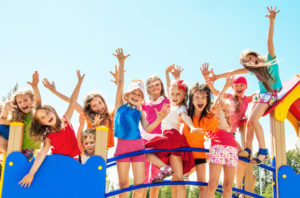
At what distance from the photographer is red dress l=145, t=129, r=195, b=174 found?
503 cm

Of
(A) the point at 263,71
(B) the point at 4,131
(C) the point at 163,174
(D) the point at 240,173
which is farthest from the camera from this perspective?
(D) the point at 240,173

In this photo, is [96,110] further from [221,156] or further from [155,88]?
[221,156]

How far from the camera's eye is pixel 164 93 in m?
5.98

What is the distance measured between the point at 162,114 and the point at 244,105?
1.99 m

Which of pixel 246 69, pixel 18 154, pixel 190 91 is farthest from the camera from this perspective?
pixel 246 69

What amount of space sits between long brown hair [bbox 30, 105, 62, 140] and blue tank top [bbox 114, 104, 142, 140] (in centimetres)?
86

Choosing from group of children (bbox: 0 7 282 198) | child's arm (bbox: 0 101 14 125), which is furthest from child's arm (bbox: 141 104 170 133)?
child's arm (bbox: 0 101 14 125)

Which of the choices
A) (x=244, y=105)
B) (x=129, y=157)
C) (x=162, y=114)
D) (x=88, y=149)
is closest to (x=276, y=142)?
(x=244, y=105)

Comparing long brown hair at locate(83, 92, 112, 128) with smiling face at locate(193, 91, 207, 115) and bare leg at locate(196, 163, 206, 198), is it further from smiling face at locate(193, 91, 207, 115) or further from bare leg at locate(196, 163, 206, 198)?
bare leg at locate(196, 163, 206, 198)

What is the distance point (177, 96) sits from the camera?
534 cm

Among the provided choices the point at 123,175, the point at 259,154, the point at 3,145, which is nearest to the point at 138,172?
the point at 123,175

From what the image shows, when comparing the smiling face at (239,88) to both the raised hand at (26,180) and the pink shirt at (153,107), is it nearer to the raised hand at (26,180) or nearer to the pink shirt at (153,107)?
the pink shirt at (153,107)

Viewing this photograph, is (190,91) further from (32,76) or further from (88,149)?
(32,76)

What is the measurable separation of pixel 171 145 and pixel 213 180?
2.60 feet
